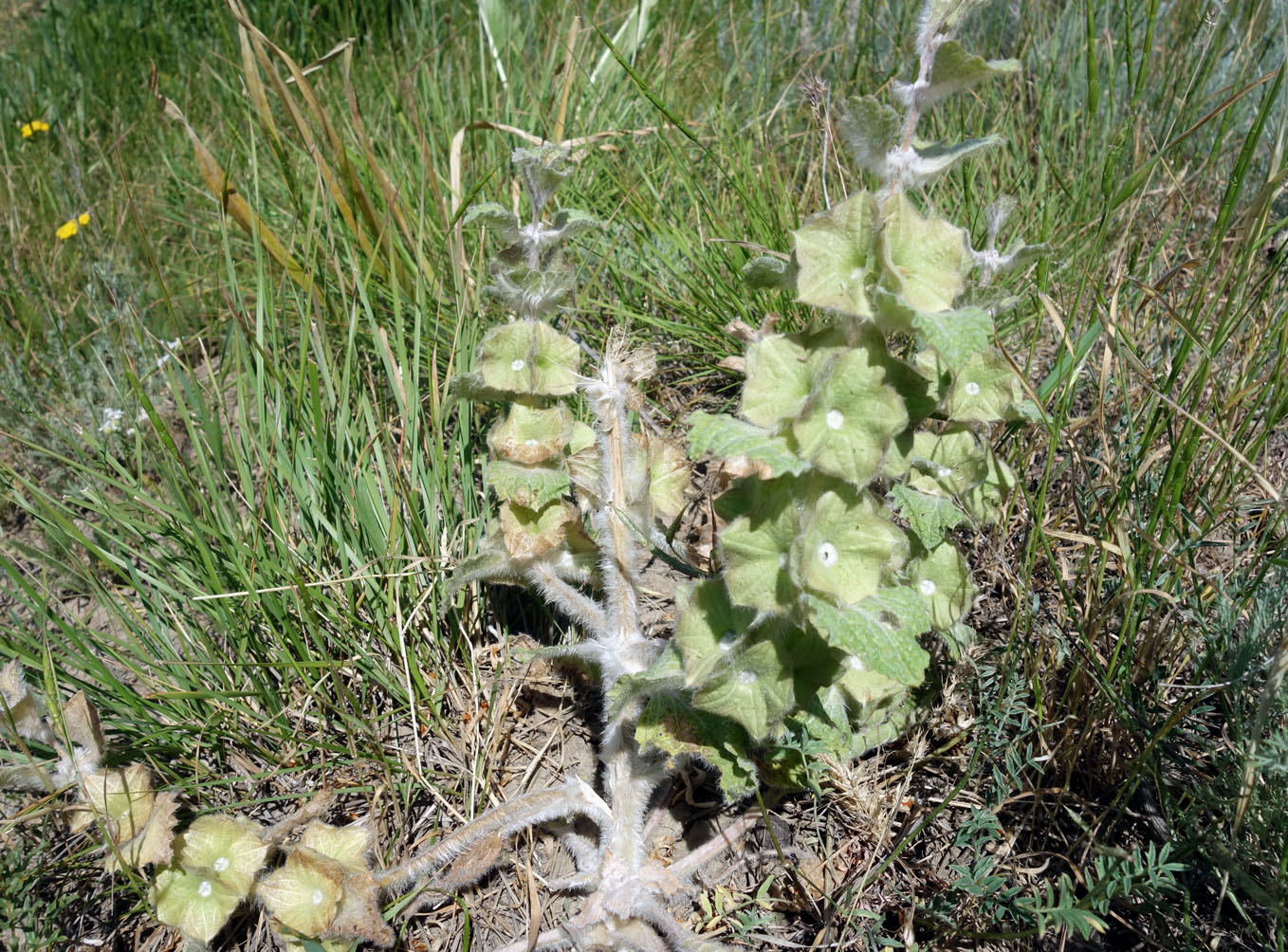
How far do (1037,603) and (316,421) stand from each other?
135 cm

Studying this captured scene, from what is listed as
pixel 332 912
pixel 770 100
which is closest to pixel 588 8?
pixel 770 100

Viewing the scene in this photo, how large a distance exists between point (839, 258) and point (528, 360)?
0.62 m

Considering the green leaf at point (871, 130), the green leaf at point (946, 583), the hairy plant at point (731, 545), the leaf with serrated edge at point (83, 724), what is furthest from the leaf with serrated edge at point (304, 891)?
the green leaf at point (871, 130)

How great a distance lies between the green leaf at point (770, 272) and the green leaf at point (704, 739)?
64cm

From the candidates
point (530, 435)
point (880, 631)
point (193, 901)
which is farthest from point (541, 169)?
point (193, 901)

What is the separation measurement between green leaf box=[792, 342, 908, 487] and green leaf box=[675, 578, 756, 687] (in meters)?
0.30

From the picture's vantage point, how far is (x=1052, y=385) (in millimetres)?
1596

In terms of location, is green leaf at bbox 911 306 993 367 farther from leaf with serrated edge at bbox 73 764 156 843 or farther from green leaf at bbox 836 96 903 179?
leaf with serrated edge at bbox 73 764 156 843

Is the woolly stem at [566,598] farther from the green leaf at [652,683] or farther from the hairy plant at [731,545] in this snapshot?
the green leaf at [652,683]

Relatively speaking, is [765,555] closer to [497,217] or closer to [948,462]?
[948,462]

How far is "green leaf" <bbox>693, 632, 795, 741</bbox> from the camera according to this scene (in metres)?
1.22

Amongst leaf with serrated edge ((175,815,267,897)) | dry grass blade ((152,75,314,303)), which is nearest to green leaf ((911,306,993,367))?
leaf with serrated edge ((175,815,267,897))

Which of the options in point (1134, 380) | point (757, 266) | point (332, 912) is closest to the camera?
point (757, 266)

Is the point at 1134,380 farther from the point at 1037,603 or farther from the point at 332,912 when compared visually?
the point at 332,912
